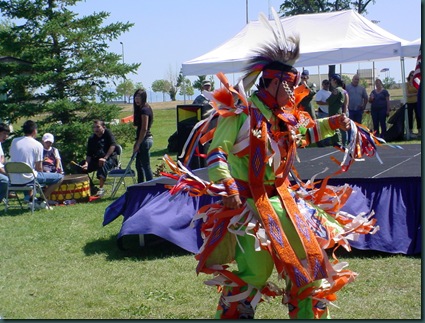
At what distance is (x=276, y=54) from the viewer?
376 centimetres

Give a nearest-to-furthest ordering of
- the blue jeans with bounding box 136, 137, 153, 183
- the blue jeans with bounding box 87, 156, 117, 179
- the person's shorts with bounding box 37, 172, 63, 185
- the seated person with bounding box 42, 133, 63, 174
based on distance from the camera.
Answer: the person's shorts with bounding box 37, 172, 63, 185 < the blue jeans with bounding box 136, 137, 153, 183 < the seated person with bounding box 42, 133, 63, 174 < the blue jeans with bounding box 87, 156, 117, 179

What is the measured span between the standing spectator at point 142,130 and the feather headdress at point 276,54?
18.3ft

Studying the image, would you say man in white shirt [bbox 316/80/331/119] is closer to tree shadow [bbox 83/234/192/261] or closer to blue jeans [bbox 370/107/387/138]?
blue jeans [bbox 370/107/387/138]

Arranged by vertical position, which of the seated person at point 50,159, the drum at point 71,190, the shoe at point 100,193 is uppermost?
the seated person at point 50,159

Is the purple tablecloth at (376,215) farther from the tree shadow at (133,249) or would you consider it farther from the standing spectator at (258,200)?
the standing spectator at (258,200)

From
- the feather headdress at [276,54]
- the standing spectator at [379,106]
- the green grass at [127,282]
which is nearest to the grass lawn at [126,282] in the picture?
the green grass at [127,282]

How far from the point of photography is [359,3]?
36.2 m

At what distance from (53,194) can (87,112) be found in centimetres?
368

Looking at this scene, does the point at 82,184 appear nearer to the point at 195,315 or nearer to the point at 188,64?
the point at 195,315

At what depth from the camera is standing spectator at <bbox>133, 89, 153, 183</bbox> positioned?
9.30 metres

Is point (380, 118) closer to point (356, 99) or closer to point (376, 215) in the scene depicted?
point (356, 99)

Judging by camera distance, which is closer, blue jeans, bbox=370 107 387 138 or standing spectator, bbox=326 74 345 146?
standing spectator, bbox=326 74 345 146

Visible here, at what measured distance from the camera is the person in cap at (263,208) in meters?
3.53

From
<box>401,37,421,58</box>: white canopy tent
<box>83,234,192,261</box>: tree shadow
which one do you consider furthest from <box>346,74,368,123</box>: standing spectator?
<box>83,234,192,261</box>: tree shadow
